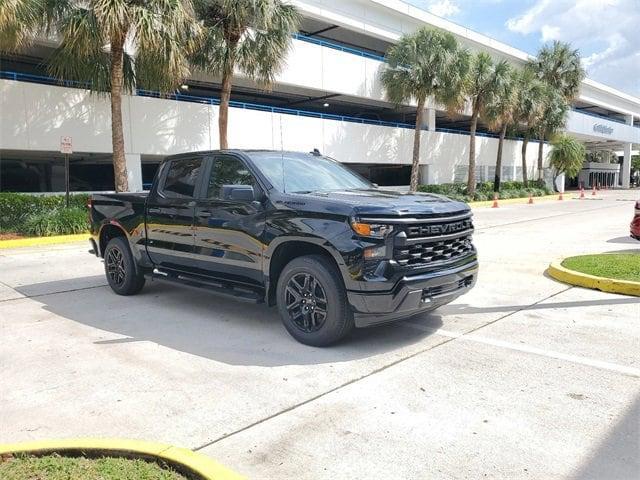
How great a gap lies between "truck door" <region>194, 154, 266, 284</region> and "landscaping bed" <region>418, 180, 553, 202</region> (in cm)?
2318

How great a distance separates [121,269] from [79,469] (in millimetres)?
4678

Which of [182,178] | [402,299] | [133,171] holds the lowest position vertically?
[402,299]

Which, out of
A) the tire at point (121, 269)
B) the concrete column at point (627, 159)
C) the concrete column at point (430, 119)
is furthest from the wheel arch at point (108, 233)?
the concrete column at point (627, 159)

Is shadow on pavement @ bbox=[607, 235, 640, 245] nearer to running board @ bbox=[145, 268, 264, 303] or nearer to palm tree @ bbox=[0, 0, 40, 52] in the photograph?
running board @ bbox=[145, 268, 264, 303]

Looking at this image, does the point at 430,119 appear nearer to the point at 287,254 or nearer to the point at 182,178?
the point at 182,178

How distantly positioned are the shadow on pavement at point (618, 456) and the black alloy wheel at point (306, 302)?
7.89ft

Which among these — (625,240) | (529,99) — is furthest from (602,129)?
(625,240)

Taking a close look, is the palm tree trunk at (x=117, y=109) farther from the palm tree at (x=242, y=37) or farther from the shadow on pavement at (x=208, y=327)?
the shadow on pavement at (x=208, y=327)

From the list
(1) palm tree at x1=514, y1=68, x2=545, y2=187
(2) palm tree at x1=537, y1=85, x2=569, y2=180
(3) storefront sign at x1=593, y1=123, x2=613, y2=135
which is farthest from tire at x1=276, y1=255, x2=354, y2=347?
(3) storefront sign at x1=593, y1=123, x2=613, y2=135

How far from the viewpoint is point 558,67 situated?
135 feet

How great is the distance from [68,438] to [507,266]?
7770 millimetres

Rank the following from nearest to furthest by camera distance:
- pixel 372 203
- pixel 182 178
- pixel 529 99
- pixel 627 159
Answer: pixel 372 203 < pixel 182 178 < pixel 529 99 < pixel 627 159

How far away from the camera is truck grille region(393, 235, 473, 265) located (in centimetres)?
474

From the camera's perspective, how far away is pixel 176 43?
1478 centimetres
